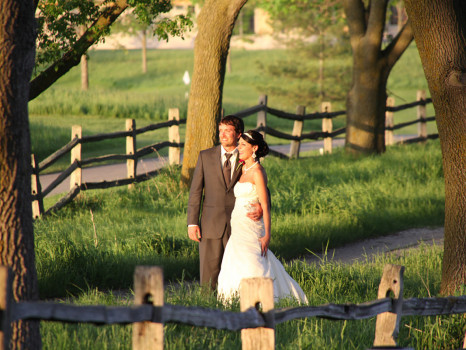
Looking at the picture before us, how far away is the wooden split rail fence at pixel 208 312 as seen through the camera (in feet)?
11.1

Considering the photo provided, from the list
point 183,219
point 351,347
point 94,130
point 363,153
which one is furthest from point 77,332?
point 94,130

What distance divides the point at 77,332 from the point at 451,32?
14.6 ft

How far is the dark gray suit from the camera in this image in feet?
24.8

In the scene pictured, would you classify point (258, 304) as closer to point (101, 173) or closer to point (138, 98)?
point (101, 173)

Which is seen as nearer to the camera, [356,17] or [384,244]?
[384,244]

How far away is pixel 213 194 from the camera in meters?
7.61

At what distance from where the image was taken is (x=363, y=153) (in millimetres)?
17750

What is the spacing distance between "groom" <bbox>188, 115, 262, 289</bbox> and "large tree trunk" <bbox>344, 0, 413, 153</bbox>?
10389mm

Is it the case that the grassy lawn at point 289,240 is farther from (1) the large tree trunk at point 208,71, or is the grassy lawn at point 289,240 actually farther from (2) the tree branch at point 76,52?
(2) the tree branch at point 76,52

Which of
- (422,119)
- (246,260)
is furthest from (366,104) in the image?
(246,260)

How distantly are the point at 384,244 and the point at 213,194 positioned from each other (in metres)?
4.47

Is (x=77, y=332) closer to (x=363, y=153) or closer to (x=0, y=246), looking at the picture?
(x=0, y=246)

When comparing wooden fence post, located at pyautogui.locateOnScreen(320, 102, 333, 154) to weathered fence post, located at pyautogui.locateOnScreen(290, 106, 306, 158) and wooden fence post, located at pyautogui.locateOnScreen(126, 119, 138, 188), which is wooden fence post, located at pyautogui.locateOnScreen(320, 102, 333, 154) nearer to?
weathered fence post, located at pyautogui.locateOnScreen(290, 106, 306, 158)

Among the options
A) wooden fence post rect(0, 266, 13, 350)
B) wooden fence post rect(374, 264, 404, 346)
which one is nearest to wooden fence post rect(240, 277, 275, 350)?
wooden fence post rect(374, 264, 404, 346)
